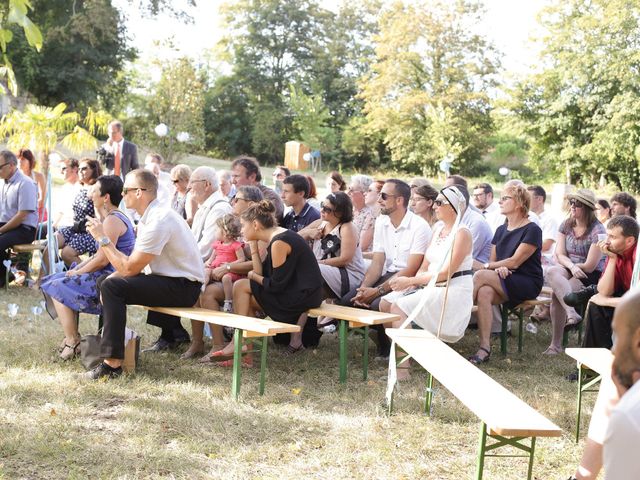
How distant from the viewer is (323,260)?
674 cm

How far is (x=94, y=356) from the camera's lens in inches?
218

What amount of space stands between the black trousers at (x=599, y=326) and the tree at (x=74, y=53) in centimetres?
2711

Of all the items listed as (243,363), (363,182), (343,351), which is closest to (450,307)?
(343,351)

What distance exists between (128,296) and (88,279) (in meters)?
0.60

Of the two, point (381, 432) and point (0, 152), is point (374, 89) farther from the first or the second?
point (381, 432)

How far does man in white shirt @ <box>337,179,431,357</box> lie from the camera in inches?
251

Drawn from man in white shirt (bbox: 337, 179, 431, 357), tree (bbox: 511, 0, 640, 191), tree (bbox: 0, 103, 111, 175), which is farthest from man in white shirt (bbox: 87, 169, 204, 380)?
tree (bbox: 511, 0, 640, 191)

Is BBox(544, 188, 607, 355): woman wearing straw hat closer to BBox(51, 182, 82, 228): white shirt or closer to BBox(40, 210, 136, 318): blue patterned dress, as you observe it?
BBox(40, 210, 136, 318): blue patterned dress

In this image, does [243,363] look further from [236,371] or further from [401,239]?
[401,239]

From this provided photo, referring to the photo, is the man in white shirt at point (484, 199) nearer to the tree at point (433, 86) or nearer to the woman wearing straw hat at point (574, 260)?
the woman wearing straw hat at point (574, 260)

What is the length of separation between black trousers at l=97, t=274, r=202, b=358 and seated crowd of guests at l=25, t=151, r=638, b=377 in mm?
10

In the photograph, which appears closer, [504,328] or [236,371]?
[236,371]

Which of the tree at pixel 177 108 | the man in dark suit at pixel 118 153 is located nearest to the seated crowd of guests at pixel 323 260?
the man in dark suit at pixel 118 153

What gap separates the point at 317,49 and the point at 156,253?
39786 millimetres
